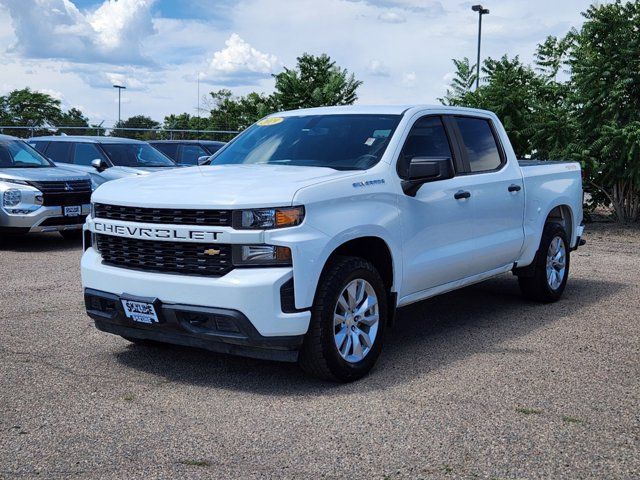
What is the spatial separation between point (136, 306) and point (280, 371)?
1124 mm

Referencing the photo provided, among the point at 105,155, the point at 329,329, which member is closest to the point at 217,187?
the point at 329,329

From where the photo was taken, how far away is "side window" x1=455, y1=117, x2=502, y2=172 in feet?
23.2

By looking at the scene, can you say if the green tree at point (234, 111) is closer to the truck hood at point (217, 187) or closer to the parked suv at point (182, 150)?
the parked suv at point (182, 150)

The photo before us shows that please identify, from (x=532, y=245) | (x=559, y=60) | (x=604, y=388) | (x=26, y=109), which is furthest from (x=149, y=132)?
(x=604, y=388)

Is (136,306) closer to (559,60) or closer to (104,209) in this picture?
(104,209)

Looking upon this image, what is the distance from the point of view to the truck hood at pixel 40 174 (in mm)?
12188

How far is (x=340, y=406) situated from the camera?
16.5 feet

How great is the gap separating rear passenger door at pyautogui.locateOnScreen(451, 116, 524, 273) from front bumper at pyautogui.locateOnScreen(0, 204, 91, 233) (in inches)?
285

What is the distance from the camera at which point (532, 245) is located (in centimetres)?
785

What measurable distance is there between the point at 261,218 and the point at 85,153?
1065 cm

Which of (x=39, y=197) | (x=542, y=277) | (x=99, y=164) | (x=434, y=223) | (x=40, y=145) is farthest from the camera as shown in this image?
(x=40, y=145)

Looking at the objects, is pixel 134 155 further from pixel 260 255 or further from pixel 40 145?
pixel 260 255

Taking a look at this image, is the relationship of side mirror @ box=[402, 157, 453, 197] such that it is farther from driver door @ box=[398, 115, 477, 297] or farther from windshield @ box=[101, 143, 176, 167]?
windshield @ box=[101, 143, 176, 167]

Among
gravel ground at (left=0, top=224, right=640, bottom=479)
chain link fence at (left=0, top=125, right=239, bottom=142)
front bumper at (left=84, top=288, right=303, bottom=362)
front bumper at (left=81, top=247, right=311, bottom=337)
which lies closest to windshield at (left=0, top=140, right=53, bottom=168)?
gravel ground at (left=0, top=224, right=640, bottom=479)
